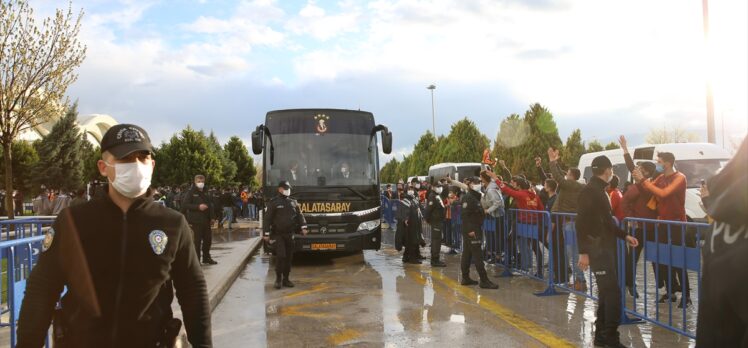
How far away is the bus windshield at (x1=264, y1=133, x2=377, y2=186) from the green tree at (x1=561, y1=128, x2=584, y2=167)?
137 ft

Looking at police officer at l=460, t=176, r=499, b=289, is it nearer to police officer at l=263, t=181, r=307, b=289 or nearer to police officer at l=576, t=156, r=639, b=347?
police officer at l=263, t=181, r=307, b=289

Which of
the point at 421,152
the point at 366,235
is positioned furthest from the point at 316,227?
the point at 421,152

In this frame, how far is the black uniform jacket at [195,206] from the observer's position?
35.4 ft

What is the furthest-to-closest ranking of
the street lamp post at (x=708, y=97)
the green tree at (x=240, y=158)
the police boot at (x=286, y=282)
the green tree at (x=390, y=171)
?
the green tree at (x=390, y=171) < the green tree at (x=240, y=158) < the street lamp post at (x=708, y=97) < the police boot at (x=286, y=282)

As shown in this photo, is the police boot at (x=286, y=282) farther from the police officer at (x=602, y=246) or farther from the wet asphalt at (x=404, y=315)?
the police officer at (x=602, y=246)

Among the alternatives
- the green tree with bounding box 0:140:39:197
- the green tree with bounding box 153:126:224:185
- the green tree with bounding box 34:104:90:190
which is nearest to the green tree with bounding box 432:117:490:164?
the green tree with bounding box 153:126:224:185

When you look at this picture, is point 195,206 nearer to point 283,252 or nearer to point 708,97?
point 283,252

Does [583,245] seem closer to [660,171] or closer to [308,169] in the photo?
[660,171]

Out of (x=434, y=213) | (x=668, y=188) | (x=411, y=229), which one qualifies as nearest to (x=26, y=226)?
(x=411, y=229)

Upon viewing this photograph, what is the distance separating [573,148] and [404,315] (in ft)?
163

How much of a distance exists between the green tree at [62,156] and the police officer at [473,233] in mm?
43120

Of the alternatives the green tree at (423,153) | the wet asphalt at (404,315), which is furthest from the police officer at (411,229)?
the green tree at (423,153)

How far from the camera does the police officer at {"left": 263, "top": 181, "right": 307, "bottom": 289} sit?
903 cm

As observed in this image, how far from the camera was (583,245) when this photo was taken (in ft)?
18.2
